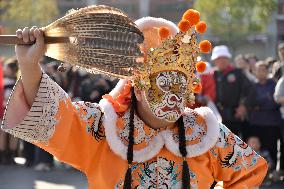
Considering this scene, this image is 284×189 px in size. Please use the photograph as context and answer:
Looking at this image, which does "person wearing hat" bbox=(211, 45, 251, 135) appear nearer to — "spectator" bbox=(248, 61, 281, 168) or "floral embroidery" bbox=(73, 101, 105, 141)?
"spectator" bbox=(248, 61, 281, 168)

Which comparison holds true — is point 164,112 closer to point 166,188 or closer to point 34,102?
point 166,188

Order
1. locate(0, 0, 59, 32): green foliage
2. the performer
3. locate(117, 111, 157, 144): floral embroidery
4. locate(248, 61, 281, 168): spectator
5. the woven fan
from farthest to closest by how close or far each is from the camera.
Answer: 1. locate(0, 0, 59, 32): green foliage
2. locate(248, 61, 281, 168): spectator
3. locate(117, 111, 157, 144): floral embroidery
4. the performer
5. the woven fan

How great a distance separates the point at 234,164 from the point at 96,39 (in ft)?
3.45

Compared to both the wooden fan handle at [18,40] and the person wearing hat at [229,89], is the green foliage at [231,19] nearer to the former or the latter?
the person wearing hat at [229,89]

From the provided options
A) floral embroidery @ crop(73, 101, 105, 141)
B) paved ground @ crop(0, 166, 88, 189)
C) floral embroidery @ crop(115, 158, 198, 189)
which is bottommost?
paved ground @ crop(0, 166, 88, 189)

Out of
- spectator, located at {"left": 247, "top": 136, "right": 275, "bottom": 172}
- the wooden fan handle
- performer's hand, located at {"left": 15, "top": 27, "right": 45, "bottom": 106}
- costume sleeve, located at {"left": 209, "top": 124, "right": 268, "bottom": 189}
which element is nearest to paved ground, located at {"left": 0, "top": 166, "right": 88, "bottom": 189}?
spectator, located at {"left": 247, "top": 136, "right": 275, "bottom": 172}

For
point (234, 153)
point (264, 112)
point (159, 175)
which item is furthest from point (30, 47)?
point (264, 112)

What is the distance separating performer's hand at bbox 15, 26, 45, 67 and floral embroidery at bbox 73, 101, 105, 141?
1.62ft

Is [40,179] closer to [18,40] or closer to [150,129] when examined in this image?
[150,129]

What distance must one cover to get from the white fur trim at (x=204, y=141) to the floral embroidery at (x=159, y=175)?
0.24 ft

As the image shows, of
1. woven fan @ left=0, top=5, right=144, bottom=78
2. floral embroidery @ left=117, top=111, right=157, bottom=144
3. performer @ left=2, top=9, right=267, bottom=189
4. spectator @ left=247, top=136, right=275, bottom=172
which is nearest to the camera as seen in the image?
woven fan @ left=0, top=5, right=144, bottom=78

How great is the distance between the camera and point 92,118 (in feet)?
11.0

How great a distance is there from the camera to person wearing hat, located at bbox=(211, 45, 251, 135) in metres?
8.49

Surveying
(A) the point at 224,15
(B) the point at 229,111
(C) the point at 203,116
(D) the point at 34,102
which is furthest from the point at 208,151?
(A) the point at 224,15
